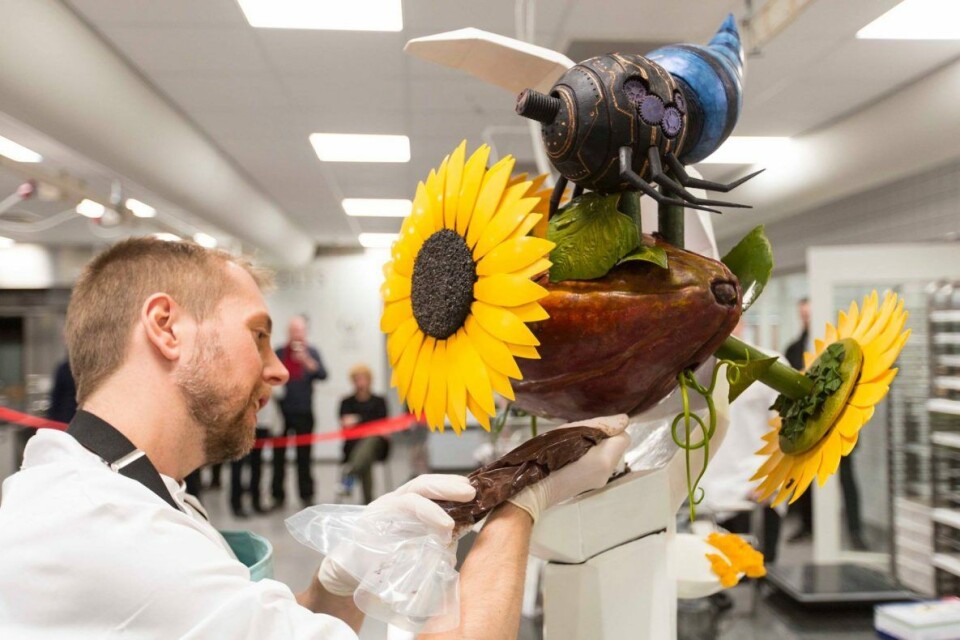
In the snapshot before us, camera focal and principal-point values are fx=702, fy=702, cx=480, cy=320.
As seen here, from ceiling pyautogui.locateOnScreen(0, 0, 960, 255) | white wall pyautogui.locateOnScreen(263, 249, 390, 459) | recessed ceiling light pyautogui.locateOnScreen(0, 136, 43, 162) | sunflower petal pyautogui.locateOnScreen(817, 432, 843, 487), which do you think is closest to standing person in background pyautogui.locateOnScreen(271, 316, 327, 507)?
ceiling pyautogui.locateOnScreen(0, 0, 960, 255)

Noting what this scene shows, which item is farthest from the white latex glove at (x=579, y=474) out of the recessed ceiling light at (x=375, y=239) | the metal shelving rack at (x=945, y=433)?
the recessed ceiling light at (x=375, y=239)

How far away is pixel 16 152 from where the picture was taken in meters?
5.04

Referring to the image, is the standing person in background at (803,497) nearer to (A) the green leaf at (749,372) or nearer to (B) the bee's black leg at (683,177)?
(A) the green leaf at (749,372)

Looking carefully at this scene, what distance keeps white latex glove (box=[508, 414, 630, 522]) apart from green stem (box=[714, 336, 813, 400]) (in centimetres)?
16

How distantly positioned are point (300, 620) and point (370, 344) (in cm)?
988

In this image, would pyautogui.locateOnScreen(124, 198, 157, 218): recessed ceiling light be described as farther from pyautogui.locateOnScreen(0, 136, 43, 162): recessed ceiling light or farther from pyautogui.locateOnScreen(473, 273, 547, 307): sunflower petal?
pyautogui.locateOnScreen(473, 273, 547, 307): sunflower petal

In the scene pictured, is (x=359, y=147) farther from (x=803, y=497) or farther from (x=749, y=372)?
(x=749, y=372)

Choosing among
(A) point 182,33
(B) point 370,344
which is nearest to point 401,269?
(A) point 182,33

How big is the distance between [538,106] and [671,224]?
0.24 meters

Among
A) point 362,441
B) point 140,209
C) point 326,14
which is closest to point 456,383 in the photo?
point 326,14

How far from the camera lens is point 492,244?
0.69 metres

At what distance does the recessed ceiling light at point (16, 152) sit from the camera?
4.82 metres

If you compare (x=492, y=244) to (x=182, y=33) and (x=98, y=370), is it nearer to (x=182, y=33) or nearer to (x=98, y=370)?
(x=98, y=370)

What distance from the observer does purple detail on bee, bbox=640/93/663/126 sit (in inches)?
28.1
